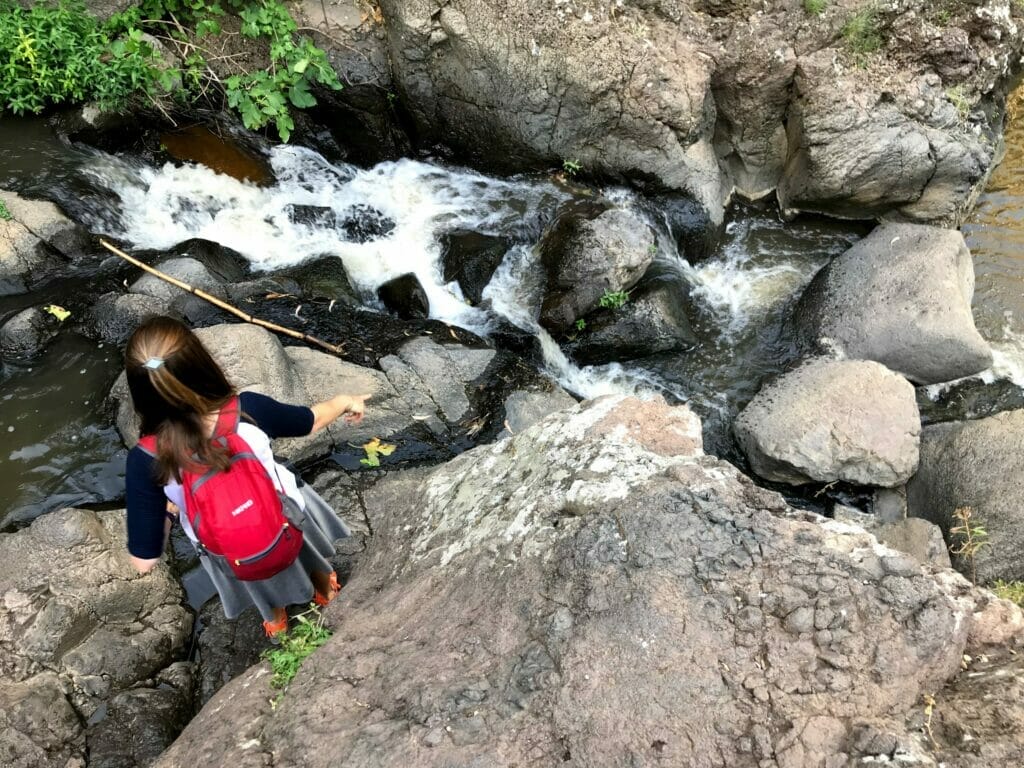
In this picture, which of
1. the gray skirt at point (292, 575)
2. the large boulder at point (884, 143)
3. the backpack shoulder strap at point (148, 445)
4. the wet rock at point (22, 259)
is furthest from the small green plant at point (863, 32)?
the wet rock at point (22, 259)

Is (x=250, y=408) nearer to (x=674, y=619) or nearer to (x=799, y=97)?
(x=674, y=619)

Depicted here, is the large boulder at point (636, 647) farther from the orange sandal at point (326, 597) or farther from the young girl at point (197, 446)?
the orange sandal at point (326, 597)

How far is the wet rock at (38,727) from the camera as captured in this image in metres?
3.22

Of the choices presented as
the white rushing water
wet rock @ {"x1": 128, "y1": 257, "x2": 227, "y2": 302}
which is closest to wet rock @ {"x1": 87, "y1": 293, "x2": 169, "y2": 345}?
wet rock @ {"x1": 128, "y1": 257, "x2": 227, "y2": 302}

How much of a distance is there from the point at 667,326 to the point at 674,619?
14.7 ft

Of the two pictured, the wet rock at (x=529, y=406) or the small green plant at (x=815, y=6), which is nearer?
the wet rock at (x=529, y=406)

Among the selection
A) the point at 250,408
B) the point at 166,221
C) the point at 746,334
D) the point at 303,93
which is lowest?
the point at 746,334

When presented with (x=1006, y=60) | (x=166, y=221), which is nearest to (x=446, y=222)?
(x=166, y=221)

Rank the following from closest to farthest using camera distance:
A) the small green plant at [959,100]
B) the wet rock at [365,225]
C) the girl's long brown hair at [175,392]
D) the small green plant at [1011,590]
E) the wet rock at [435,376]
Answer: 1. the girl's long brown hair at [175,392]
2. the small green plant at [1011,590]
3. the wet rock at [435,376]
4. the small green plant at [959,100]
5. the wet rock at [365,225]

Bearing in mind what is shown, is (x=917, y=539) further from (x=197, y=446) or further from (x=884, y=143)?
(x=884, y=143)

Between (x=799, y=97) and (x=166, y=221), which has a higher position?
(x=799, y=97)

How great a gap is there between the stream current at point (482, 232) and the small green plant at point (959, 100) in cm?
135

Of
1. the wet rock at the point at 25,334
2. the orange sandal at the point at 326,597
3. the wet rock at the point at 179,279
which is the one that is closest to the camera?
the orange sandal at the point at 326,597

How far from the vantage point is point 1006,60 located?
7.74 m
